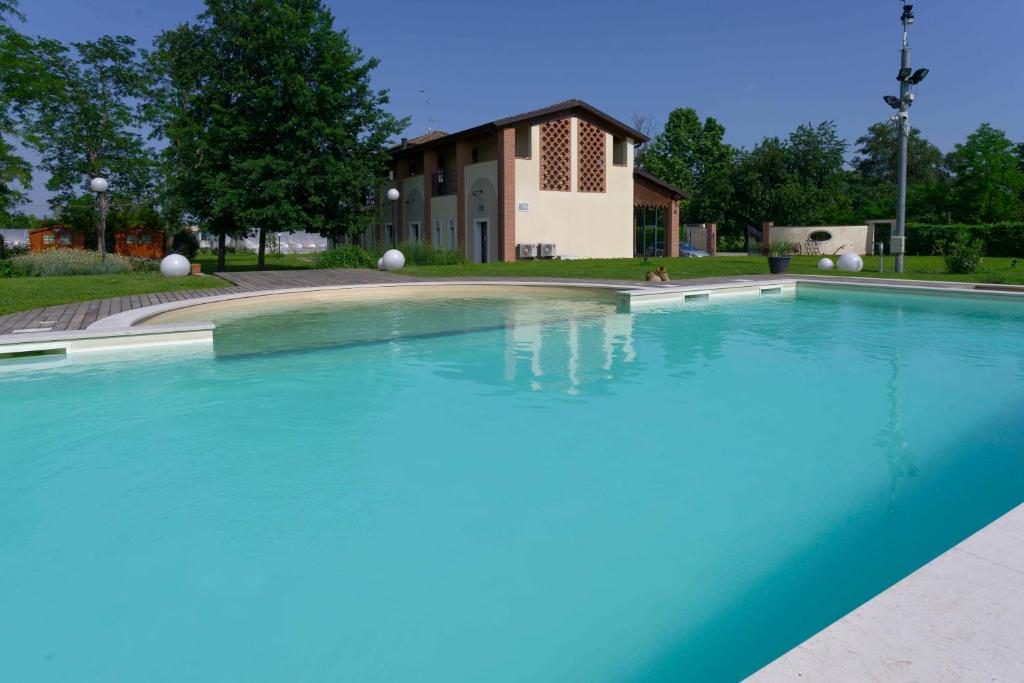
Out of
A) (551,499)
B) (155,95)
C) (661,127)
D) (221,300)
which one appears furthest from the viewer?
(661,127)

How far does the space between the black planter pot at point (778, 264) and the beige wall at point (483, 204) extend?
10383mm

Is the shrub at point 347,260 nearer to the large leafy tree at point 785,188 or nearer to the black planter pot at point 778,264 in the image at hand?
the black planter pot at point 778,264

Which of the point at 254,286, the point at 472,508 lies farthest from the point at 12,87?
the point at 472,508

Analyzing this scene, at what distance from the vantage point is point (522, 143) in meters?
27.6

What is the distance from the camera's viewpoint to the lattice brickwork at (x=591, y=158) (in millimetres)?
28469

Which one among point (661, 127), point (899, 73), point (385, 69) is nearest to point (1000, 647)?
point (899, 73)

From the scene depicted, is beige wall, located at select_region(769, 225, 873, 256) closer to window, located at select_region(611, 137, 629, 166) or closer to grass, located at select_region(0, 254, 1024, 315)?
grass, located at select_region(0, 254, 1024, 315)

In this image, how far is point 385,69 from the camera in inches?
1134

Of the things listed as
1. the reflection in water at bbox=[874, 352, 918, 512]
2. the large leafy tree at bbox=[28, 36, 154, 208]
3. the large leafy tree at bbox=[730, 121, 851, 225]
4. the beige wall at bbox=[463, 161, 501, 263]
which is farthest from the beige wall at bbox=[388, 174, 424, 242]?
the reflection in water at bbox=[874, 352, 918, 512]

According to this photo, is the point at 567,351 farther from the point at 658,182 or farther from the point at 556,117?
the point at 658,182

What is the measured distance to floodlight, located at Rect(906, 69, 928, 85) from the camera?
712 inches

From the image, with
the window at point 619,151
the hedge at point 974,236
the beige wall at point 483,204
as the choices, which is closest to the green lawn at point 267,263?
the beige wall at point 483,204

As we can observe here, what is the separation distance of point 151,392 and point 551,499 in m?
4.81

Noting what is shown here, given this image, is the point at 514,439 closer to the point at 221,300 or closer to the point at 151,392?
the point at 151,392
